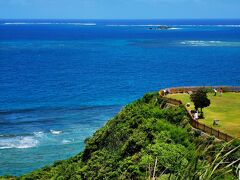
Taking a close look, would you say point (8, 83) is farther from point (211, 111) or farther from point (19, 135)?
point (211, 111)

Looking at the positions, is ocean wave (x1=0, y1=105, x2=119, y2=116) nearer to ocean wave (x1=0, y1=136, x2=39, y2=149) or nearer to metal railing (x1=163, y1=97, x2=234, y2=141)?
ocean wave (x1=0, y1=136, x2=39, y2=149)

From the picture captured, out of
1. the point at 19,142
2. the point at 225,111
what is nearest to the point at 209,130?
the point at 225,111

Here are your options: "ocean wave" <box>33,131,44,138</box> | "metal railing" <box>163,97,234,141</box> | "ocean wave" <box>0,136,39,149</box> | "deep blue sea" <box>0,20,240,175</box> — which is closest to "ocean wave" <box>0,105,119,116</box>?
"deep blue sea" <box>0,20,240,175</box>

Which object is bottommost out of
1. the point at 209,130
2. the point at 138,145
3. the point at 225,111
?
the point at 138,145

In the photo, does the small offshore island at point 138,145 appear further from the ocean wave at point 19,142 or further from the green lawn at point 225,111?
the ocean wave at point 19,142

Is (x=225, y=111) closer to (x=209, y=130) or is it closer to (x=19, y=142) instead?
(x=209, y=130)

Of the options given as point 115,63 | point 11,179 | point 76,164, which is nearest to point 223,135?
point 76,164
